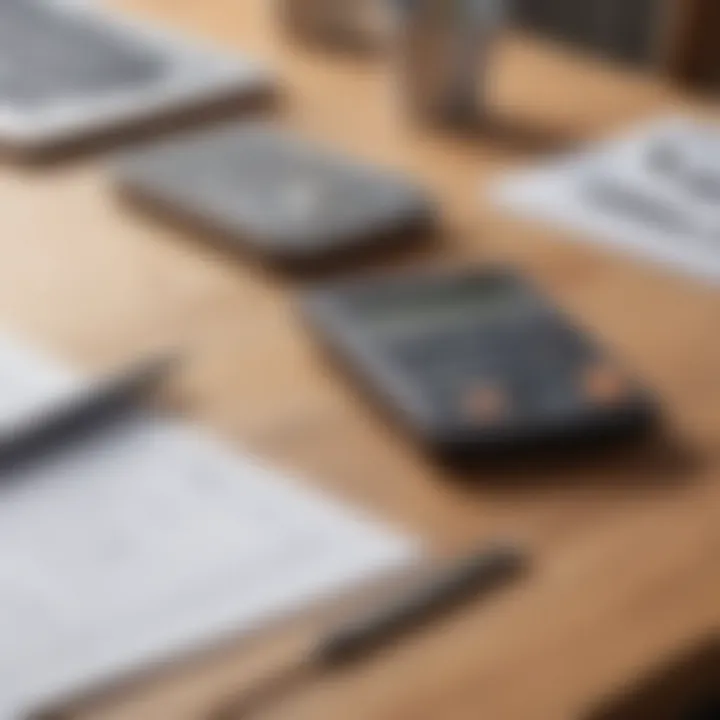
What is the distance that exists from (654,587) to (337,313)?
23 centimetres

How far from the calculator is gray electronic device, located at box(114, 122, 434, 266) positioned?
0.06m

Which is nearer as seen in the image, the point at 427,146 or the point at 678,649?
the point at 678,649

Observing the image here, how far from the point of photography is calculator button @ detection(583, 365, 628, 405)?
28.6 inches

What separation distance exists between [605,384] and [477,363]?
0.18 feet

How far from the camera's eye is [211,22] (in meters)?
1.24

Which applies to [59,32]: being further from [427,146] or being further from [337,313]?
[337,313]

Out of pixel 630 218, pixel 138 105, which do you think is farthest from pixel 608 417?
pixel 138 105

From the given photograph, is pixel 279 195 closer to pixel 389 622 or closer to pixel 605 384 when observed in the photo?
pixel 605 384

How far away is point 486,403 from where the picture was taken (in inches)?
28.3

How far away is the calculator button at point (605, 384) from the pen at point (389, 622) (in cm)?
10

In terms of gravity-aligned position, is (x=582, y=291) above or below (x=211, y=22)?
below

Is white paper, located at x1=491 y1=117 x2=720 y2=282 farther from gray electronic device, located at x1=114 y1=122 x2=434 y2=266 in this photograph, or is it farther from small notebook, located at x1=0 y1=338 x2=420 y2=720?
small notebook, located at x1=0 y1=338 x2=420 y2=720

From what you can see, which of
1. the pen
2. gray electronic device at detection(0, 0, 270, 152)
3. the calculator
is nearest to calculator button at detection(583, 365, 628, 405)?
the calculator

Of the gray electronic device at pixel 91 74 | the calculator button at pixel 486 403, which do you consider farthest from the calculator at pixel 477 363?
the gray electronic device at pixel 91 74
